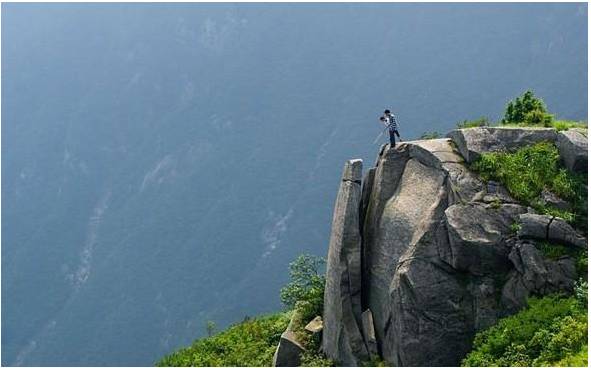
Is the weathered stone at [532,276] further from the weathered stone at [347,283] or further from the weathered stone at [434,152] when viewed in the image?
the weathered stone at [347,283]

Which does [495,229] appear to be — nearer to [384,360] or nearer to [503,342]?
[503,342]

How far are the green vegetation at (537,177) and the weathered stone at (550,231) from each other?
483 mm

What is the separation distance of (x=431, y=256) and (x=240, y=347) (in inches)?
680

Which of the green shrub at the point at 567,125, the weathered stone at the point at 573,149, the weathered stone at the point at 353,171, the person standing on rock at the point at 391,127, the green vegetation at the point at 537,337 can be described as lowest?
the green vegetation at the point at 537,337

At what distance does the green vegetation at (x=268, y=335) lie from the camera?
34.6 m

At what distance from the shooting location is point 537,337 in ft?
71.9

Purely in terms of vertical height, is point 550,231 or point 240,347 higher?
point 240,347

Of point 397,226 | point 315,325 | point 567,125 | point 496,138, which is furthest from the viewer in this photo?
point 315,325

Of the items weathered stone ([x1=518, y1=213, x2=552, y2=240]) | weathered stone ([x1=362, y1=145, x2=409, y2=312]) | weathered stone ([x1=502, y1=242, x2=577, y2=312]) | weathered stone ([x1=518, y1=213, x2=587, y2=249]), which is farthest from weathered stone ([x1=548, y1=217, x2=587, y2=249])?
weathered stone ([x1=362, y1=145, x2=409, y2=312])

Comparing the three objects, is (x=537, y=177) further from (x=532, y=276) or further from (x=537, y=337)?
(x=537, y=337)

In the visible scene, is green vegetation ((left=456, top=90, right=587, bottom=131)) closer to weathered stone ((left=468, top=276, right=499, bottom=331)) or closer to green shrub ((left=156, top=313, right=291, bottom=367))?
weathered stone ((left=468, top=276, right=499, bottom=331))

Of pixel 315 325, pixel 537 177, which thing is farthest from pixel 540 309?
pixel 315 325

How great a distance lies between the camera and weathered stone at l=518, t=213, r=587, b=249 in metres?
24.2

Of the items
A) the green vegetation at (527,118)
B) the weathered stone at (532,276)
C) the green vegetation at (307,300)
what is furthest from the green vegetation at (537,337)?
the green vegetation at (527,118)
